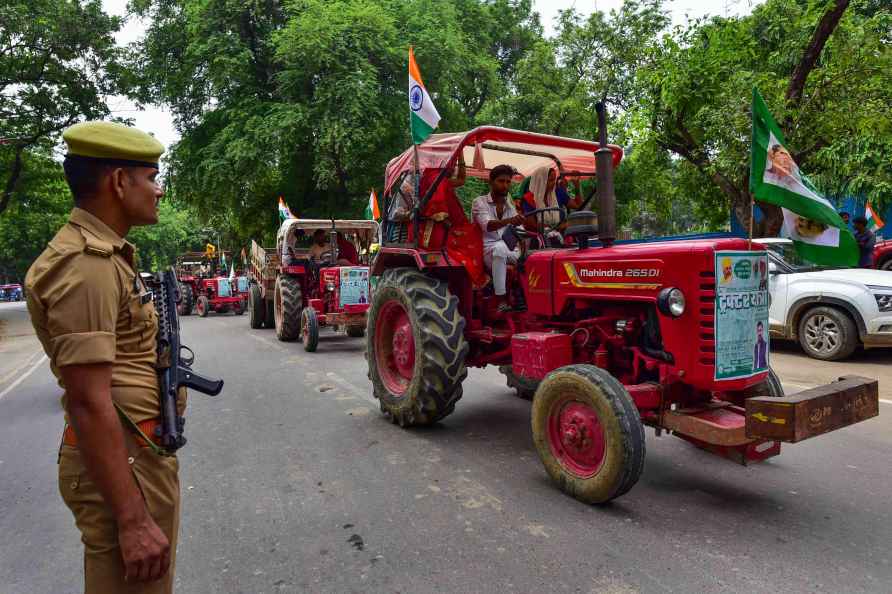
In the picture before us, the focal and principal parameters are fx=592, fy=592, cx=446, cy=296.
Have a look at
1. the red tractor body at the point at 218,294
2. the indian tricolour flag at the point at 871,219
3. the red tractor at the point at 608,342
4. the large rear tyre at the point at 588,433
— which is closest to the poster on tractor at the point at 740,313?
the red tractor at the point at 608,342

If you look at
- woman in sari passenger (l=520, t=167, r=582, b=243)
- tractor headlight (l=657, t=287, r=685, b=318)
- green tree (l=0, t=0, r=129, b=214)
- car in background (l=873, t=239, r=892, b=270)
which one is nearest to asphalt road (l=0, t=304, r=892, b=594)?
tractor headlight (l=657, t=287, r=685, b=318)

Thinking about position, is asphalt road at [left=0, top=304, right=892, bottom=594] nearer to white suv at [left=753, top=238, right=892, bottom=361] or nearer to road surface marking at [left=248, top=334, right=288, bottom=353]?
white suv at [left=753, top=238, right=892, bottom=361]

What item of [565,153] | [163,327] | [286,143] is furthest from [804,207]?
[286,143]

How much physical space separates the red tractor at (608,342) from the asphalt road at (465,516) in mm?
354

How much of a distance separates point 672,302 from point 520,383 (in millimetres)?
2850

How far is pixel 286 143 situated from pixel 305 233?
691 centimetres

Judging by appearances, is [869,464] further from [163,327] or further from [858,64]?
[858,64]

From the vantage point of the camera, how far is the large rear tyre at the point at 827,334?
312 inches

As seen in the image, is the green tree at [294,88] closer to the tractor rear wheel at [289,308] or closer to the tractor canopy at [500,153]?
the tractor rear wheel at [289,308]

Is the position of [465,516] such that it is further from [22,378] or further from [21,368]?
[21,368]

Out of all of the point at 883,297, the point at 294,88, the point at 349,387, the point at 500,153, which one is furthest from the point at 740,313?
the point at 294,88

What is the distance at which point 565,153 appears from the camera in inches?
229

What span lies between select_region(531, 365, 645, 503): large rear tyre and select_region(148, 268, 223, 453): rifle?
2294mm

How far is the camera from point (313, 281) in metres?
12.4
